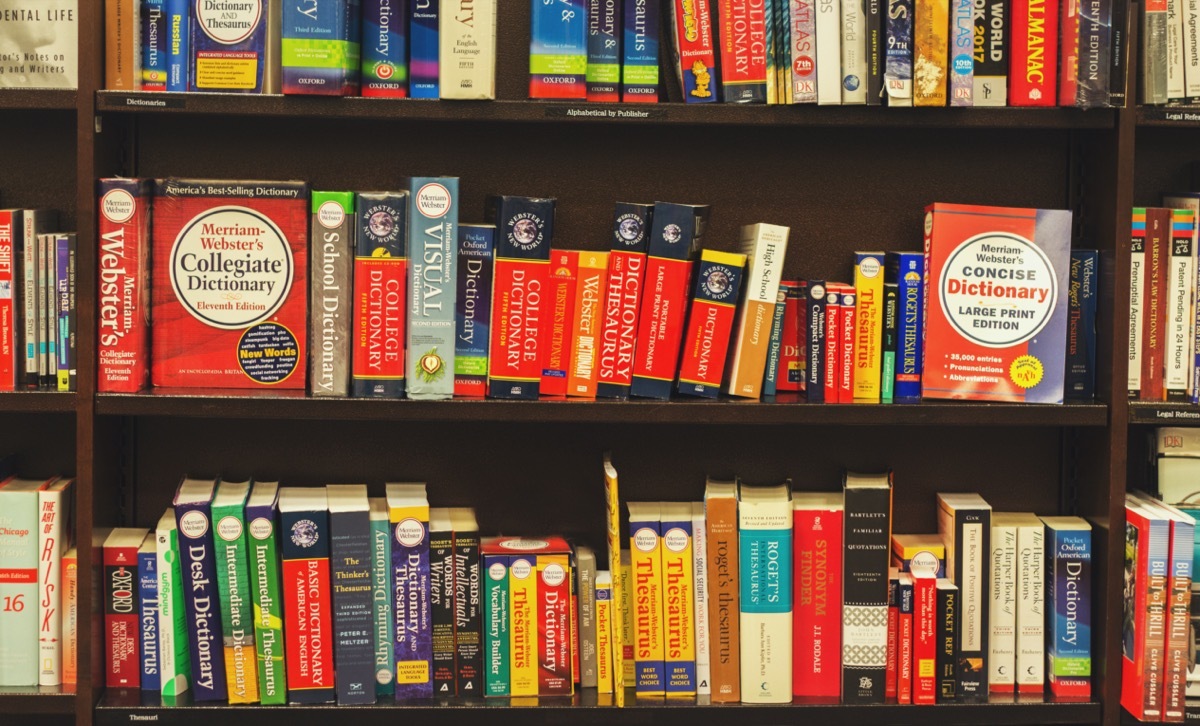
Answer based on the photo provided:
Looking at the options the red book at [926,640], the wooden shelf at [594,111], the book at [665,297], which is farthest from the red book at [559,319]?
the red book at [926,640]

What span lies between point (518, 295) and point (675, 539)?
1.60 ft

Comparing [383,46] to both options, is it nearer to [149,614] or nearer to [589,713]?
[149,614]

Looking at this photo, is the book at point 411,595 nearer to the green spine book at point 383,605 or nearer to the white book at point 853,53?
the green spine book at point 383,605

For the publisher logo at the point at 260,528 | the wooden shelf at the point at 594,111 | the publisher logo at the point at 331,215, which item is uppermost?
the wooden shelf at the point at 594,111

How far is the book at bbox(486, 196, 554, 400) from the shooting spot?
71.4 inches

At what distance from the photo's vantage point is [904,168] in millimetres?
2086

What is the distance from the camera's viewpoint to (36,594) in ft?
6.12

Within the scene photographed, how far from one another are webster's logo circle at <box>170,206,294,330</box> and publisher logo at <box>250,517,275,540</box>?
320mm

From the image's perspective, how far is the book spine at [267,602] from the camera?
184 centimetres

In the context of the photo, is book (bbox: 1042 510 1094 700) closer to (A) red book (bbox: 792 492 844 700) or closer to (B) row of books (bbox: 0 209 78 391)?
(A) red book (bbox: 792 492 844 700)

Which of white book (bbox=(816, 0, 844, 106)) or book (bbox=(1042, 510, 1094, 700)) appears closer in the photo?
white book (bbox=(816, 0, 844, 106))

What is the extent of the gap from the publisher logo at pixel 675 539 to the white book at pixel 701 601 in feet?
0.05

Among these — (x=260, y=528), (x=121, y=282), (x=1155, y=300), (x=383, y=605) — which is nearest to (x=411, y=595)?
(x=383, y=605)

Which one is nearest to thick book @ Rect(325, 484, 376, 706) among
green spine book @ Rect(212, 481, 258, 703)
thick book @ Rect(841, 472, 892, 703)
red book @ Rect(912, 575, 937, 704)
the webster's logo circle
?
green spine book @ Rect(212, 481, 258, 703)
